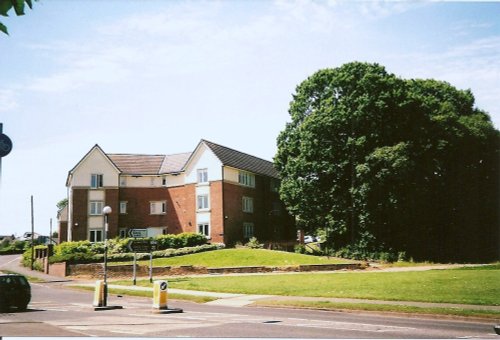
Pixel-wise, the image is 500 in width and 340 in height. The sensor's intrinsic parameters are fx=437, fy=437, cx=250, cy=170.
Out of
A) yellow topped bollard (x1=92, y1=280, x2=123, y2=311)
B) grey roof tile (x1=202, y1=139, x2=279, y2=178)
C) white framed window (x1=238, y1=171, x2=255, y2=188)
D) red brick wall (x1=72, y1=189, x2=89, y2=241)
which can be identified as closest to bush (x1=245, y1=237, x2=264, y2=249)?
white framed window (x1=238, y1=171, x2=255, y2=188)

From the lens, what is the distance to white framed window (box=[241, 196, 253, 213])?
46866mm

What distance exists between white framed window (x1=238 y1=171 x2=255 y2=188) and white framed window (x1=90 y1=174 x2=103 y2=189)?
48.7ft

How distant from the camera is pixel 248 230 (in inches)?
1850

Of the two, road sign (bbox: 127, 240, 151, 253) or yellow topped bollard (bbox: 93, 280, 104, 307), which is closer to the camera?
yellow topped bollard (bbox: 93, 280, 104, 307)

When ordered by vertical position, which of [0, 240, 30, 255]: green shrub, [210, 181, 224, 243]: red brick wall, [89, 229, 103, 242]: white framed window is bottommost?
[0, 240, 30, 255]: green shrub

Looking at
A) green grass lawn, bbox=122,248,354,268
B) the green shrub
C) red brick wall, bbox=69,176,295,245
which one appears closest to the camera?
green grass lawn, bbox=122,248,354,268

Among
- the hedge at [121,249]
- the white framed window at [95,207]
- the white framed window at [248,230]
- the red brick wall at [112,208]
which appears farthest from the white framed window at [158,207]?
the white framed window at [248,230]

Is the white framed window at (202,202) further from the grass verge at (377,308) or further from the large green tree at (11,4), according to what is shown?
the large green tree at (11,4)

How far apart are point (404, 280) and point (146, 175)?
32976 mm

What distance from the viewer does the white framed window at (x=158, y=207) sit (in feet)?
157

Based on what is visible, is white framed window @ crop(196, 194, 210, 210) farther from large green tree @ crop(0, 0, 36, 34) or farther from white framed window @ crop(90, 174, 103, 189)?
large green tree @ crop(0, 0, 36, 34)

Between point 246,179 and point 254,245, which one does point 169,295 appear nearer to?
point 254,245

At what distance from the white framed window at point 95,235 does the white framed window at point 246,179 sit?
15.6 m

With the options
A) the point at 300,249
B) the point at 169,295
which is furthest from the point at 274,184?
the point at 169,295
